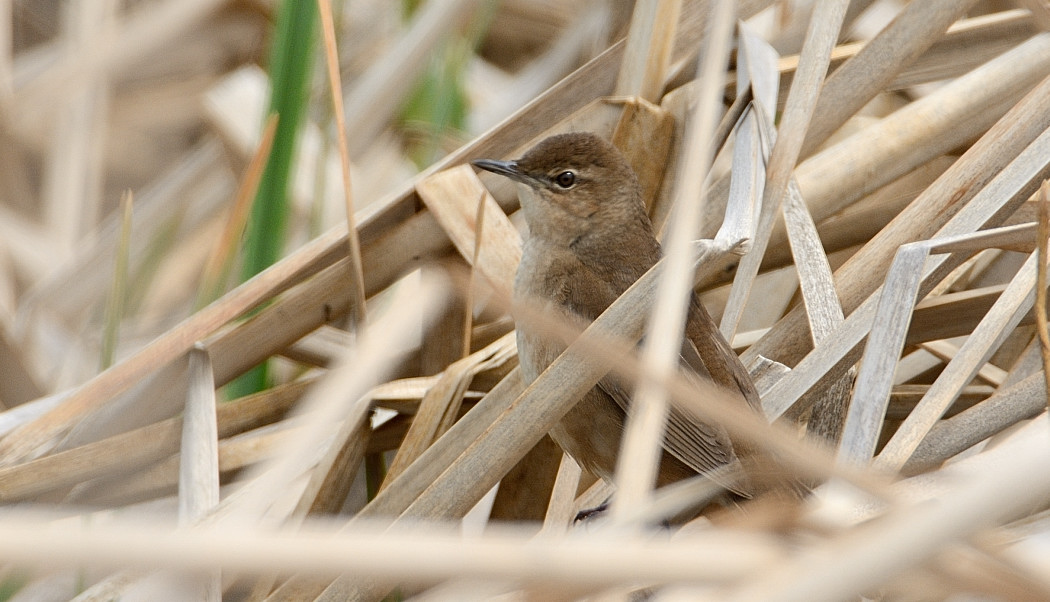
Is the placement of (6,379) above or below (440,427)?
above

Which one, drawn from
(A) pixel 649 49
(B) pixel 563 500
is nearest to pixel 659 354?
(B) pixel 563 500

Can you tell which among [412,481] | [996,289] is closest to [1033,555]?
[412,481]

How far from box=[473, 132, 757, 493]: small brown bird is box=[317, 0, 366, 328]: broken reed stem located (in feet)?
0.99

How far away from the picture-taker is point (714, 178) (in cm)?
238

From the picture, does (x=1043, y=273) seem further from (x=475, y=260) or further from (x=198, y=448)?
(x=198, y=448)

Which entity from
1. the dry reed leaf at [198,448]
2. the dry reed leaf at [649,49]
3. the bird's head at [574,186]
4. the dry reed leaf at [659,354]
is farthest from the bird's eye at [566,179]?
the dry reed leaf at [659,354]

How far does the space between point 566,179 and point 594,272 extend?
228mm

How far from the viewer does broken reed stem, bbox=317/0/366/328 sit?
1.91 m

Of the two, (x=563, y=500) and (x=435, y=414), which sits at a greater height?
(x=435, y=414)

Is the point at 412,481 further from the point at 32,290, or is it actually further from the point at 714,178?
the point at 32,290

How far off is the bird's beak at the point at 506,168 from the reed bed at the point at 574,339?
0.09 meters

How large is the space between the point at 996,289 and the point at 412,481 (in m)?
1.15

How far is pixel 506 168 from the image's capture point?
2145 mm

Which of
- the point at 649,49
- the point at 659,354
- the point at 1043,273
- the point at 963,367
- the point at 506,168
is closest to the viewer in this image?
the point at 659,354
